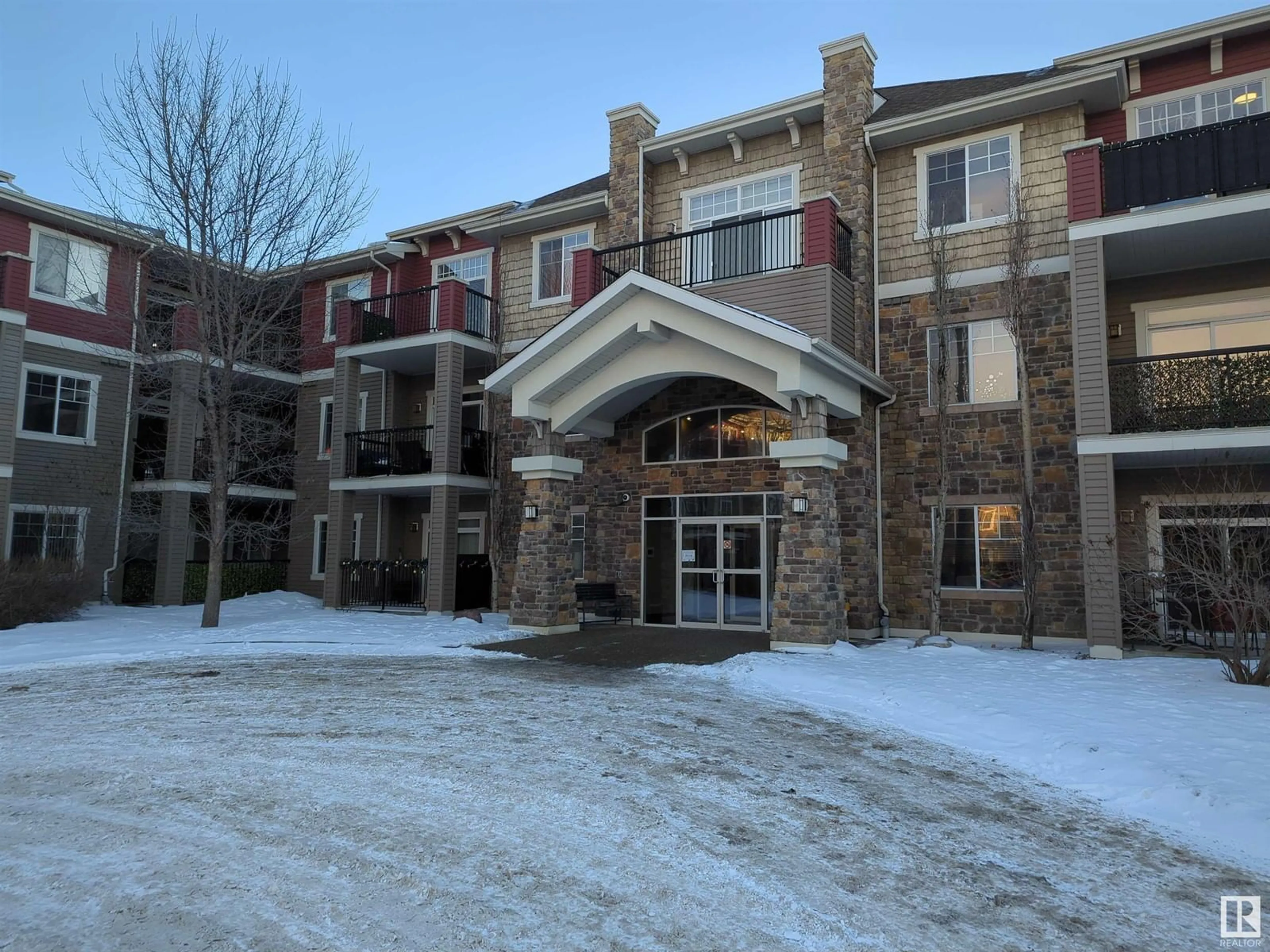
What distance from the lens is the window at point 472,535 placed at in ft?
64.1

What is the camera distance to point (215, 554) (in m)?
15.1

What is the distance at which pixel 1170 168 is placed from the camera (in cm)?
1153

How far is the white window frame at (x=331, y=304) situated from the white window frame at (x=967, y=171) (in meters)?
13.8

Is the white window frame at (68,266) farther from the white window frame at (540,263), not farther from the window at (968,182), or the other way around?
the window at (968,182)

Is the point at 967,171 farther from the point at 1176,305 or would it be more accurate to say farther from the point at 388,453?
the point at 388,453

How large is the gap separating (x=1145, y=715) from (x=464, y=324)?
14.4m

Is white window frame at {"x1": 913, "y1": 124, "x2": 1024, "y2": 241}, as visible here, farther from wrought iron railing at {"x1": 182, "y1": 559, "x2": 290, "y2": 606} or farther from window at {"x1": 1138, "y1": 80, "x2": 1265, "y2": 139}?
wrought iron railing at {"x1": 182, "y1": 559, "x2": 290, "y2": 606}

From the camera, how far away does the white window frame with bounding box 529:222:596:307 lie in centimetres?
1775

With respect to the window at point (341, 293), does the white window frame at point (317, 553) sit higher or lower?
lower

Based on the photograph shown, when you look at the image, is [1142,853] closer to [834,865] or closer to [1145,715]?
[834,865]

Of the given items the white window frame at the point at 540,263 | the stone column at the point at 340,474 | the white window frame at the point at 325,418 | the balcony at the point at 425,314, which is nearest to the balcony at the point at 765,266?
the white window frame at the point at 540,263

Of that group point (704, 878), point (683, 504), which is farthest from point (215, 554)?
point (704, 878)

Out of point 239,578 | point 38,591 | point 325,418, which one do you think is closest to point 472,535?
point 325,418

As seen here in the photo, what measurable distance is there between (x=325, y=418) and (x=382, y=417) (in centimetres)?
230
